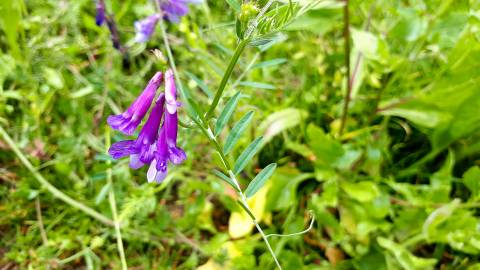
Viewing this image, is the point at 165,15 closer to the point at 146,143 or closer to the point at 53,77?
the point at 53,77

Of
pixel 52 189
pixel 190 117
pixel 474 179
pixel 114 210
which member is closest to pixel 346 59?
pixel 474 179

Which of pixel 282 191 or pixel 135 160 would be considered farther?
pixel 282 191

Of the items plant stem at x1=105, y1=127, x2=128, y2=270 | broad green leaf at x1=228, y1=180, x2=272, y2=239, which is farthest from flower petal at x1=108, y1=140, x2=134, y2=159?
broad green leaf at x1=228, y1=180, x2=272, y2=239

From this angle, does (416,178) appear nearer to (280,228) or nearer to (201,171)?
(280,228)


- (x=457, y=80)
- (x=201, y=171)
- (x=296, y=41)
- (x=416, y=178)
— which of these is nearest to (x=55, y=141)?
(x=201, y=171)

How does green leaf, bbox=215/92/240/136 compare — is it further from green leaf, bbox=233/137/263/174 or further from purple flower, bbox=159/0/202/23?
purple flower, bbox=159/0/202/23

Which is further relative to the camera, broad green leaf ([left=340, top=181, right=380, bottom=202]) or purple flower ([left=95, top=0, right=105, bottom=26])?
purple flower ([left=95, top=0, right=105, bottom=26])

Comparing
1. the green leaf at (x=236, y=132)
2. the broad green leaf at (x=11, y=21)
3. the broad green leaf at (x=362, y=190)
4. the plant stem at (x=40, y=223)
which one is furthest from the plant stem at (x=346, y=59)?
the broad green leaf at (x=11, y=21)
